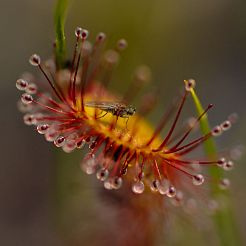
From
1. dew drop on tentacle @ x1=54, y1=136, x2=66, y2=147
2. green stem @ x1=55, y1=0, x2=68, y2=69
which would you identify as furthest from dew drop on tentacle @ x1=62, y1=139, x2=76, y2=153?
green stem @ x1=55, y1=0, x2=68, y2=69

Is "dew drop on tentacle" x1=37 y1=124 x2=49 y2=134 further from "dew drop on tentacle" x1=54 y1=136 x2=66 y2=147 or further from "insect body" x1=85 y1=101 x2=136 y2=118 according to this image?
"insect body" x1=85 y1=101 x2=136 y2=118

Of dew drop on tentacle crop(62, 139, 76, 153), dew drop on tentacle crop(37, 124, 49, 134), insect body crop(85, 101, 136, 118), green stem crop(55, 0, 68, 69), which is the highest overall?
green stem crop(55, 0, 68, 69)

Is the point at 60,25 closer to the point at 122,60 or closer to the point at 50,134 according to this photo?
the point at 50,134

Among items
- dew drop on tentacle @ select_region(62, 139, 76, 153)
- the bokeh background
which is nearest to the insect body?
dew drop on tentacle @ select_region(62, 139, 76, 153)

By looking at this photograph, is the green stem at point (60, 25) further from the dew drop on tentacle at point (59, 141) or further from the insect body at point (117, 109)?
the dew drop on tentacle at point (59, 141)

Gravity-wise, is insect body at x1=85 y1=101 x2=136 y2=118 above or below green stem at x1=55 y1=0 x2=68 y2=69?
below

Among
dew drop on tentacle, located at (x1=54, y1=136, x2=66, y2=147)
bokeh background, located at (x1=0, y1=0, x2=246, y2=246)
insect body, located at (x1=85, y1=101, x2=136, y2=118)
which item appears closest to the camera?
dew drop on tentacle, located at (x1=54, y1=136, x2=66, y2=147)

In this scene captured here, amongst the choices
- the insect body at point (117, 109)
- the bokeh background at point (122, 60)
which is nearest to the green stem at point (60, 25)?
the insect body at point (117, 109)

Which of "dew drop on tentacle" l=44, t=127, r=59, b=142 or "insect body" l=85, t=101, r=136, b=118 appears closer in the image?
"dew drop on tentacle" l=44, t=127, r=59, b=142

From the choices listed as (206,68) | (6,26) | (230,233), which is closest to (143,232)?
(230,233)

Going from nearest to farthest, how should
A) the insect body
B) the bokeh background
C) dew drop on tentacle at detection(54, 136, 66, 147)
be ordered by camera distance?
1. dew drop on tentacle at detection(54, 136, 66, 147)
2. the insect body
3. the bokeh background
